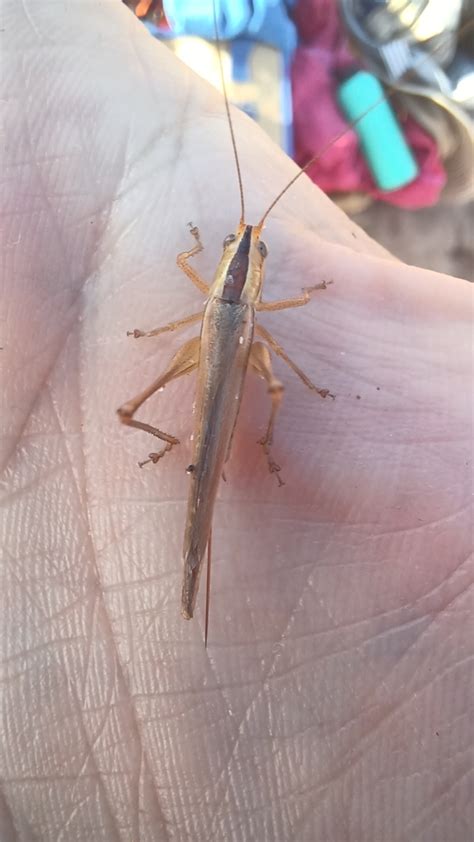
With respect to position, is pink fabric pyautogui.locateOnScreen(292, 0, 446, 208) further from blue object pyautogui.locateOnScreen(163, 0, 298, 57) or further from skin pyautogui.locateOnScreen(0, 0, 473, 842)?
skin pyautogui.locateOnScreen(0, 0, 473, 842)

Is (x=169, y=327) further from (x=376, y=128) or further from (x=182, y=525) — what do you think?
(x=376, y=128)

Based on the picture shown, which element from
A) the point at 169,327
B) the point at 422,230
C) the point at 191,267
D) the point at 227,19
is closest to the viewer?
the point at 169,327

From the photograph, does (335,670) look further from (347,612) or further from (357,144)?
(357,144)

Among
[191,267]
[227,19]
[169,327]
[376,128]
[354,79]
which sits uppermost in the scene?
[227,19]

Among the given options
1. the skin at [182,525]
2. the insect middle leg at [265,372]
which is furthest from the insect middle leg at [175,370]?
the insect middle leg at [265,372]

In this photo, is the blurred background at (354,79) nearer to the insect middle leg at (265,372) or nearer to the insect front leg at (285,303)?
the insect front leg at (285,303)

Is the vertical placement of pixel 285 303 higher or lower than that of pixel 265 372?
higher

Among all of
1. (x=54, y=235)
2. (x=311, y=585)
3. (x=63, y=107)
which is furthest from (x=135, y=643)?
(x=63, y=107)

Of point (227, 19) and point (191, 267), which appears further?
point (227, 19)

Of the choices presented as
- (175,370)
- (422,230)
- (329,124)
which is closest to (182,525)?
(175,370)
